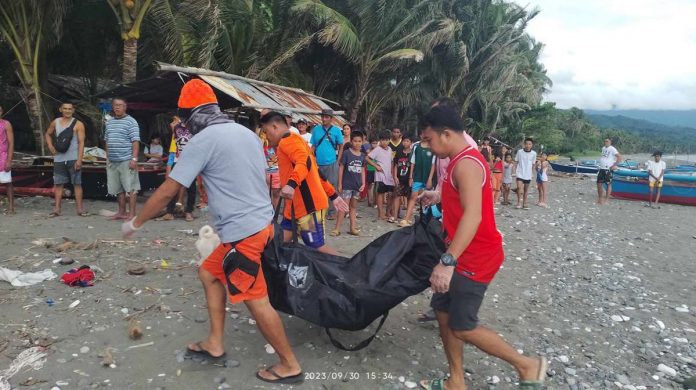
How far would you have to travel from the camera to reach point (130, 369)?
3.19 m

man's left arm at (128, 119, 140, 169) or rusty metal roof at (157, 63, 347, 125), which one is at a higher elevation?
rusty metal roof at (157, 63, 347, 125)

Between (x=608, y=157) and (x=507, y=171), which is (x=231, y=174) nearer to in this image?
(x=507, y=171)

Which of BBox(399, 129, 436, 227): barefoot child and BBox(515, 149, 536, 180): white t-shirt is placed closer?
BBox(399, 129, 436, 227): barefoot child

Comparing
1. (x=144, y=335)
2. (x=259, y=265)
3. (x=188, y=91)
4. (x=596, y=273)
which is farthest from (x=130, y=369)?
(x=596, y=273)

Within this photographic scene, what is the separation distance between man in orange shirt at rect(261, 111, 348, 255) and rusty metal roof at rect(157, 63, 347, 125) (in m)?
4.04

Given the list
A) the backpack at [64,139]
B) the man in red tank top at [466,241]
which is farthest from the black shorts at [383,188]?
the man in red tank top at [466,241]

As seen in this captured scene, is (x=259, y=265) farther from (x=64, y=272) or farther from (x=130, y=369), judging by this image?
(x=64, y=272)

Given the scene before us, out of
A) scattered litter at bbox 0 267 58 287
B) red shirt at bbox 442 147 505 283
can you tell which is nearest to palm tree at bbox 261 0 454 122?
scattered litter at bbox 0 267 58 287

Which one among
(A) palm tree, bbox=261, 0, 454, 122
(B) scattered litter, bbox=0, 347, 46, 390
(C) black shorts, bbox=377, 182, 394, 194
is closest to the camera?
(B) scattered litter, bbox=0, 347, 46, 390

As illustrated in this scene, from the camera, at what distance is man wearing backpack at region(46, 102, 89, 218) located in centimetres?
712

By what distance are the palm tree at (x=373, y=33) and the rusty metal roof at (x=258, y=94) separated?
13.8ft

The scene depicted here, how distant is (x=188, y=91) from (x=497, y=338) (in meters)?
2.47

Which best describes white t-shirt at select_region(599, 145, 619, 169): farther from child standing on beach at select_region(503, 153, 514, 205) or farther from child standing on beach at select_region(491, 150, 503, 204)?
child standing on beach at select_region(491, 150, 503, 204)

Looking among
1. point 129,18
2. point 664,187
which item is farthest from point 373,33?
point 664,187
